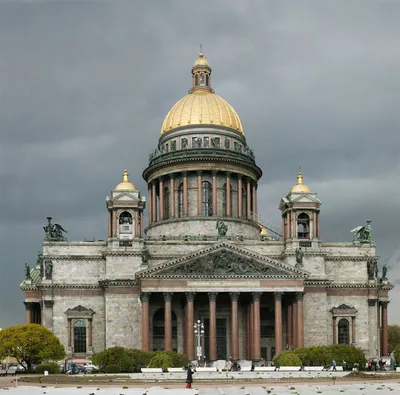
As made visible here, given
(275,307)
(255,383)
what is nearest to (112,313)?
(275,307)

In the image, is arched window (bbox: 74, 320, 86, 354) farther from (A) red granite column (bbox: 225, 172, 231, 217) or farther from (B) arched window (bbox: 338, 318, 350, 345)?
(B) arched window (bbox: 338, 318, 350, 345)

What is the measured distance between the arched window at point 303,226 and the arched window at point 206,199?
1335 centimetres

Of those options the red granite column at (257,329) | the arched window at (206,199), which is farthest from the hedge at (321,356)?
the arched window at (206,199)

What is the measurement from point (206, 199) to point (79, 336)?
25.9 metres

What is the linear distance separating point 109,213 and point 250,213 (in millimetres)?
22073

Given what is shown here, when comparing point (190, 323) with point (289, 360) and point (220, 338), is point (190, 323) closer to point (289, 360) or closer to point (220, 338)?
point (220, 338)

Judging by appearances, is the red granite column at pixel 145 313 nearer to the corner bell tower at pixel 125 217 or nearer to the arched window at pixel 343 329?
the corner bell tower at pixel 125 217

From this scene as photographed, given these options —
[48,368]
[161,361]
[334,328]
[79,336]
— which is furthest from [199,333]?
[334,328]

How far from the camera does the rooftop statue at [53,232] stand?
4114 inches

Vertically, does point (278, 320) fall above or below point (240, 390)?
above

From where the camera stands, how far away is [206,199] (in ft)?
381

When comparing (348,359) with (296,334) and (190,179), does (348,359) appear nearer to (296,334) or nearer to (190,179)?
(296,334)

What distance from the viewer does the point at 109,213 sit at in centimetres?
10494

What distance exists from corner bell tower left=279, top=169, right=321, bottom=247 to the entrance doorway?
40.8 ft
